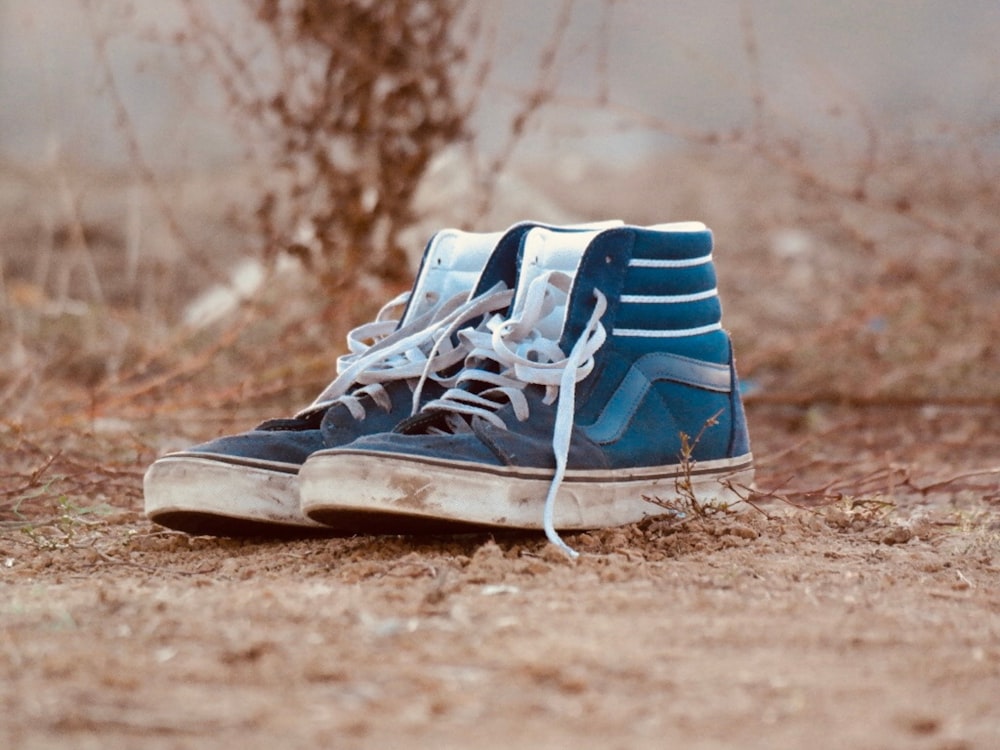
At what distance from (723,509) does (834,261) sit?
5.70 metres

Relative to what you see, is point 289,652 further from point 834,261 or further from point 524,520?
point 834,261

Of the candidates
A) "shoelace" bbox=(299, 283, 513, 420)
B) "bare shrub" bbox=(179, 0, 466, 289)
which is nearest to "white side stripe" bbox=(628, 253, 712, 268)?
"shoelace" bbox=(299, 283, 513, 420)

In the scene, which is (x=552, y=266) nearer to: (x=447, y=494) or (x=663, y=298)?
(x=663, y=298)

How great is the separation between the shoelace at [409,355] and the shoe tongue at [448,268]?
0.05 metres

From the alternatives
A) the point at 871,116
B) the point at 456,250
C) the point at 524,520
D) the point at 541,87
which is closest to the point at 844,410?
the point at 871,116

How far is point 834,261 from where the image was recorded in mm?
7754

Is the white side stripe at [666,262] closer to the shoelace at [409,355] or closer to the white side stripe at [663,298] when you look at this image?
the white side stripe at [663,298]

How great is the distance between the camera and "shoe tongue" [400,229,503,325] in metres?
2.64

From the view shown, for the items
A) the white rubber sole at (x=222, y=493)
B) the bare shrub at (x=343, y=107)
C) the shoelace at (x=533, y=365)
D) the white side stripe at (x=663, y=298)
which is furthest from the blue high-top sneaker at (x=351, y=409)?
the bare shrub at (x=343, y=107)

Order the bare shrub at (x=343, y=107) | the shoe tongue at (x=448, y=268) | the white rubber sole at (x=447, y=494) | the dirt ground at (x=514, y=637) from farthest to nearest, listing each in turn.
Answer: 1. the bare shrub at (x=343, y=107)
2. the shoe tongue at (x=448, y=268)
3. the white rubber sole at (x=447, y=494)
4. the dirt ground at (x=514, y=637)

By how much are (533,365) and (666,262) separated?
37 centimetres

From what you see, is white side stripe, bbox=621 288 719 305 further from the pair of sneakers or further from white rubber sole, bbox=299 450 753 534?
white rubber sole, bbox=299 450 753 534

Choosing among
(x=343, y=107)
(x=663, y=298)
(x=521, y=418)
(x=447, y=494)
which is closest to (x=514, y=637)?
(x=447, y=494)

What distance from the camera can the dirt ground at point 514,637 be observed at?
4.16 ft
